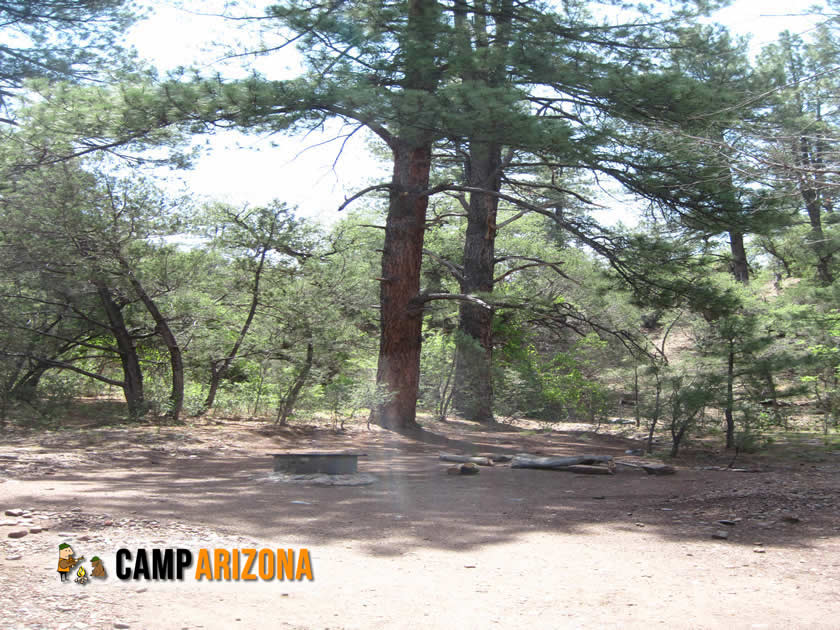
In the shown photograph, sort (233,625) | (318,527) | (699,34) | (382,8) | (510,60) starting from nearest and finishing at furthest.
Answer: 1. (233,625)
2. (318,527)
3. (510,60)
4. (382,8)
5. (699,34)

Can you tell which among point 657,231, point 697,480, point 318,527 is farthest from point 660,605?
point 657,231

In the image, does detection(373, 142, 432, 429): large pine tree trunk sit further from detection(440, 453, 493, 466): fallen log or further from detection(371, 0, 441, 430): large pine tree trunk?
detection(440, 453, 493, 466): fallen log

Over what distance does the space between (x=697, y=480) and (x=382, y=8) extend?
790cm

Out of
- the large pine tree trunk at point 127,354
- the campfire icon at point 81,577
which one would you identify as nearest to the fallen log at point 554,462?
the campfire icon at point 81,577

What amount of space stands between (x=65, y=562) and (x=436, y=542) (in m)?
2.31

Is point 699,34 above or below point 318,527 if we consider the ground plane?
above

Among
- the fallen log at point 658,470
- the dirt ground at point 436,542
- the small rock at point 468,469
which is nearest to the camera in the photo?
the dirt ground at point 436,542

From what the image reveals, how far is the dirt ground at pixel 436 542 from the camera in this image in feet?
10.5

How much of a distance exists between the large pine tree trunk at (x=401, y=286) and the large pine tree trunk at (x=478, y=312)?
337 cm

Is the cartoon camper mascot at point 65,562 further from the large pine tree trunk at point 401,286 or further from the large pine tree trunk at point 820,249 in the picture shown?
the large pine tree trunk at point 820,249

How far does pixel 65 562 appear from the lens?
3.36 metres

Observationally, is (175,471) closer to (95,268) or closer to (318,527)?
(318,527)

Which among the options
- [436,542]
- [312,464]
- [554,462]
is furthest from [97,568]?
[554,462]

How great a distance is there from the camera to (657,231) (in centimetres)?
1139
